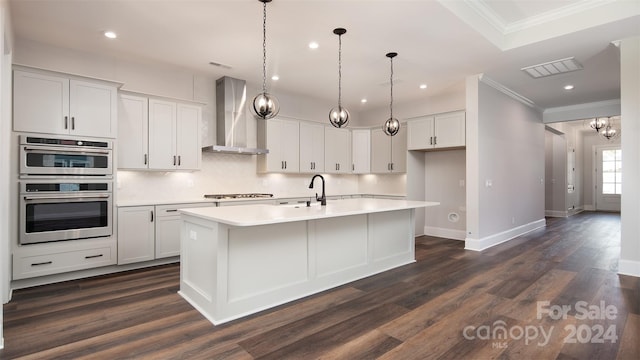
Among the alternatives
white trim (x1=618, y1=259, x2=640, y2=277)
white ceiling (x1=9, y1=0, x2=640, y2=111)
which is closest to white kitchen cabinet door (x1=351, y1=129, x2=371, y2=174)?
white ceiling (x1=9, y1=0, x2=640, y2=111)

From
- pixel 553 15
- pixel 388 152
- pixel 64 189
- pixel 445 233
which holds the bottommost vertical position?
pixel 445 233

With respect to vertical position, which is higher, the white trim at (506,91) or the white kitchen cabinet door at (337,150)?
the white trim at (506,91)

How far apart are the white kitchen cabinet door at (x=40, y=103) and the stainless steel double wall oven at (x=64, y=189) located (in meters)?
0.14

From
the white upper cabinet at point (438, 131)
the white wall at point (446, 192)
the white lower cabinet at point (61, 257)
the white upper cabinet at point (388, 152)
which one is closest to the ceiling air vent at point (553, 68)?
the white upper cabinet at point (438, 131)

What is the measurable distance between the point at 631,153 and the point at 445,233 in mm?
3268

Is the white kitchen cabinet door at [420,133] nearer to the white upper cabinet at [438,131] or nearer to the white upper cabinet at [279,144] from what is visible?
the white upper cabinet at [438,131]

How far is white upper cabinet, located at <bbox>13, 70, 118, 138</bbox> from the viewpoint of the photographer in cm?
362

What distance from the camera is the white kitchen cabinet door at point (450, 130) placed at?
5684mm

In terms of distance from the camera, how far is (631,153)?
12.9 ft

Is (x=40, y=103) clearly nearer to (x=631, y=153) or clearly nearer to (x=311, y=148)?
(x=311, y=148)

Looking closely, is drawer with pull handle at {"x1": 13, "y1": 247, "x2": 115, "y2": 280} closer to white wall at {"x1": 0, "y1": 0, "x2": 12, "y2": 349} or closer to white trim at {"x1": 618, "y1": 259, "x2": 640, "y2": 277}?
white wall at {"x1": 0, "y1": 0, "x2": 12, "y2": 349}

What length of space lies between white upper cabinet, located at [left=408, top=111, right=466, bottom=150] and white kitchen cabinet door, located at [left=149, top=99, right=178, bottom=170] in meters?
4.25

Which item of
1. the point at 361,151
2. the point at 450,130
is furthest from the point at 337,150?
the point at 450,130

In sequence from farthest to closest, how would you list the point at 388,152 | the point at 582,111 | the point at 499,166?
the point at 582,111 < the point at 388,152 < the point at 499,166
